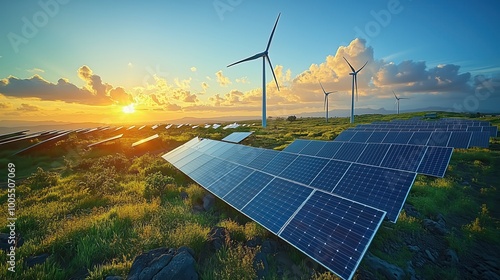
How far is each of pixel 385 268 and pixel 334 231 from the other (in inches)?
86.7

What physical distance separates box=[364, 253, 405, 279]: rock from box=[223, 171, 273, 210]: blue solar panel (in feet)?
15.7

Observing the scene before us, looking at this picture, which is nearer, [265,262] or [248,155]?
[265,262]

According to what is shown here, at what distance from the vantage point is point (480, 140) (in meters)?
21.8

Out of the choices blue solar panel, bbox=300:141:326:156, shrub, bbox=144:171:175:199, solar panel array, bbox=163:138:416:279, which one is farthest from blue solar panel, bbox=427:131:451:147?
shrub, bbox=144:171:175:199

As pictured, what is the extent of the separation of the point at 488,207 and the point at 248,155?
1442cm

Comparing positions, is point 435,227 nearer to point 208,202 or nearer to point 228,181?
point 228,181

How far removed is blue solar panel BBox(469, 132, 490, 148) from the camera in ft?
69.4

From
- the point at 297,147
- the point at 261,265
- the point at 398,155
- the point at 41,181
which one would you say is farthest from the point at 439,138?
the point at 41,181

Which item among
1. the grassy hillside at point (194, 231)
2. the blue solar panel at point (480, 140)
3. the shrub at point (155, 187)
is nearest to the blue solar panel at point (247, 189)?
the grassy hillside at point (194, 231)

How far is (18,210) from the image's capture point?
11.6 meters

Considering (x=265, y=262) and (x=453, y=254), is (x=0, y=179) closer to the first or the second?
(x=265, y=262)

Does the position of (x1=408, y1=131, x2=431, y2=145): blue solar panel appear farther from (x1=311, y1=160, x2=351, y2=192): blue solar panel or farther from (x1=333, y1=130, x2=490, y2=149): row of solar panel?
(x1=311, y1=160, x2=351, y2=192): blue solar panel

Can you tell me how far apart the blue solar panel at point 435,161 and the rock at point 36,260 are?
1936 centimetres

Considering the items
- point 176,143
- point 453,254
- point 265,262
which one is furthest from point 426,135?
point 176,143
